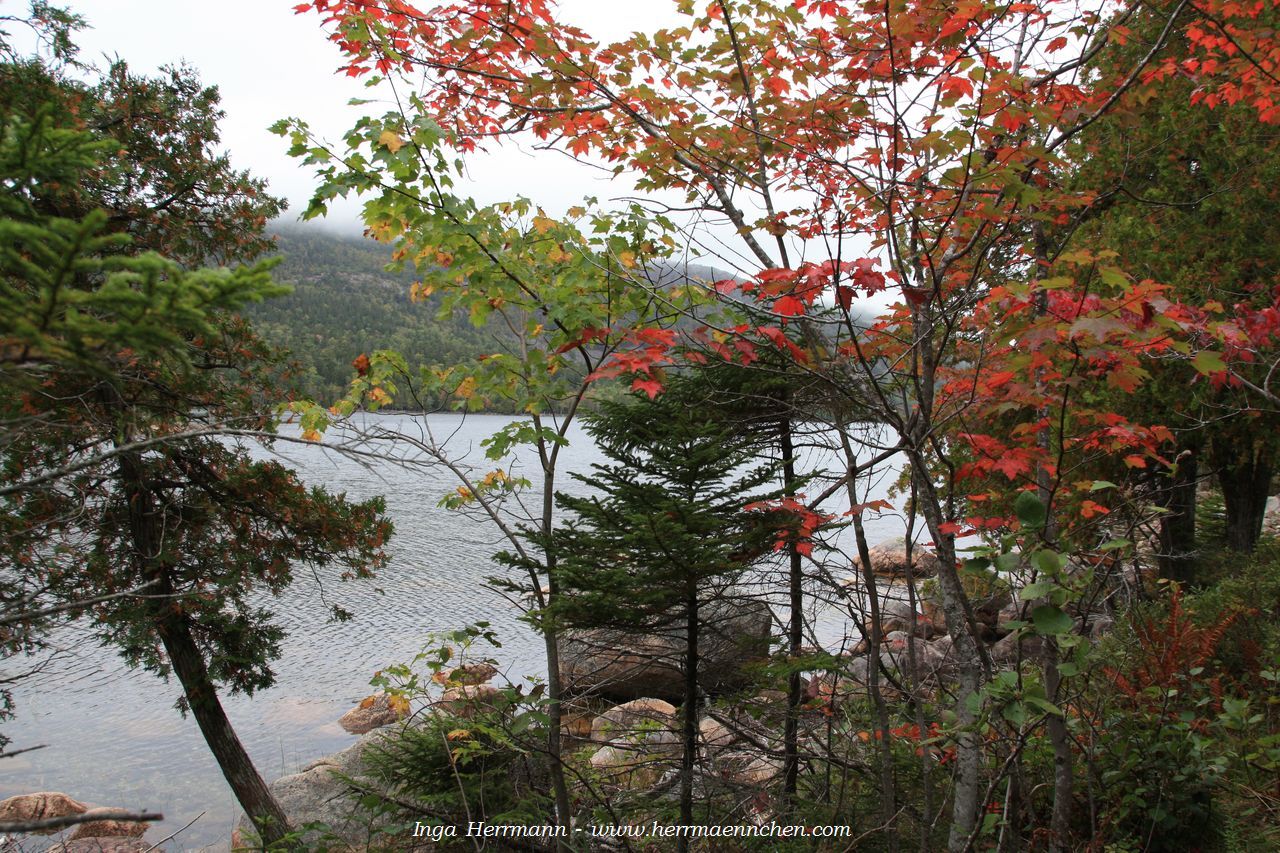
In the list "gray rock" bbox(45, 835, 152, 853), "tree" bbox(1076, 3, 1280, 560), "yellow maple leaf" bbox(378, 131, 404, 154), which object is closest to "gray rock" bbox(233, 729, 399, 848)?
"gray rock" bbox(45, 835, 152, 853)

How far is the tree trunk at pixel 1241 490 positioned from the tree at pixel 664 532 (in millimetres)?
7460

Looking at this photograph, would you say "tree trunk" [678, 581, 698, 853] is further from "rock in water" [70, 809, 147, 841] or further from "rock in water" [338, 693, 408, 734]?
"rock in water" [338, 693, 408, 734]

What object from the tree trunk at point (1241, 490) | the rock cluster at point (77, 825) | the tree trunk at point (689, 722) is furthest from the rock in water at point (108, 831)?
the tree trunk at point (1241, 490)

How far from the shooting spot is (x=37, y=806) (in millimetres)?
8266

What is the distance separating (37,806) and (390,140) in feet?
30.3

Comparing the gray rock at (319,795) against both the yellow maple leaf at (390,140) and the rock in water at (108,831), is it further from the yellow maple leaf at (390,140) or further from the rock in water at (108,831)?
the yellow maple leaf at (390,140)

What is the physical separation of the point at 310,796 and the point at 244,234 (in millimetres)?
5648

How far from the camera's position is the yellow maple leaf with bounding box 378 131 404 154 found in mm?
3217

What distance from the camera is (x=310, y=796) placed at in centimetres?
765

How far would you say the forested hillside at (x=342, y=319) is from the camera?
7.19 m

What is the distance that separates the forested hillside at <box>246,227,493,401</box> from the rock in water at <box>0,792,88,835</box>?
5340 mm

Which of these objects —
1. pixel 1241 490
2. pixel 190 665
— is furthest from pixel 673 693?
pixel 1241 490

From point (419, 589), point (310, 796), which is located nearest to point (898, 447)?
point (310, 796)

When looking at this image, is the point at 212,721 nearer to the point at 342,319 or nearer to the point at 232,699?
the point at 232,699
